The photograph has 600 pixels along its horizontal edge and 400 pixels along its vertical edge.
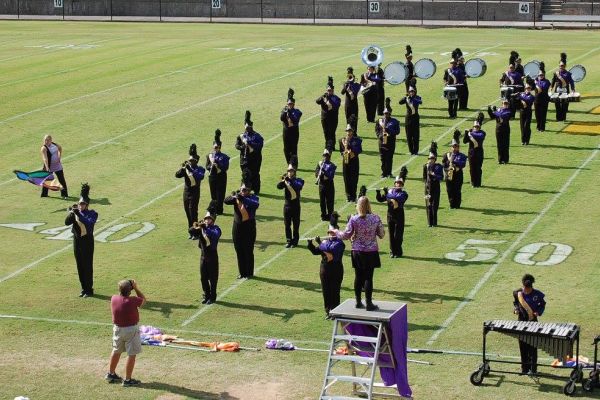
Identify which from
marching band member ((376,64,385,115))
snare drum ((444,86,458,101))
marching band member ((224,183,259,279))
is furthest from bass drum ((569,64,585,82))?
marching band member ((224,183,259,279))

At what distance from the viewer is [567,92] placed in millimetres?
36312

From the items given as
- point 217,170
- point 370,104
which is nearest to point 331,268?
point 217,170

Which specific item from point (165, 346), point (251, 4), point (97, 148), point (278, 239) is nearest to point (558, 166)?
point (278, 239)

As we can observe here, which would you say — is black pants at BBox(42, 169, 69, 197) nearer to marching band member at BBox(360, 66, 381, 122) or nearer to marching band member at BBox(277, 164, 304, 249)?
marching band member at BBox(277, 164, 304, 249)

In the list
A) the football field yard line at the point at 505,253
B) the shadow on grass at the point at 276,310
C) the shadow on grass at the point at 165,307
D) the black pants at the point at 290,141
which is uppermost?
the black pants at the point at 290,141

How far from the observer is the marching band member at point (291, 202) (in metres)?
24.9

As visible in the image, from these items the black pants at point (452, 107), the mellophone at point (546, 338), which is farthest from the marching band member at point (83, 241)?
the black pants at point (452, 107)

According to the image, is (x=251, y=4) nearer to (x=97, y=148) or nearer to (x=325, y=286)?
(x=97, y=148)

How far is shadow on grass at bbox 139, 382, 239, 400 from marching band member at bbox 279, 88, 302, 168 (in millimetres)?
13119

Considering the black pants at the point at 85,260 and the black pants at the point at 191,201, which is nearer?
the black pants at the point at 85,260

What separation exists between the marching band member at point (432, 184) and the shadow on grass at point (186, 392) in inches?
372

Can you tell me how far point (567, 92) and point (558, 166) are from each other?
16.7 ft

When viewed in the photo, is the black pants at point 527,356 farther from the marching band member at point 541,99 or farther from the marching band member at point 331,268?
the marching band member at point 541,99

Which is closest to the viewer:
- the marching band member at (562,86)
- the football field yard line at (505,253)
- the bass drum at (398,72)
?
the football field yard line at (505,253)
